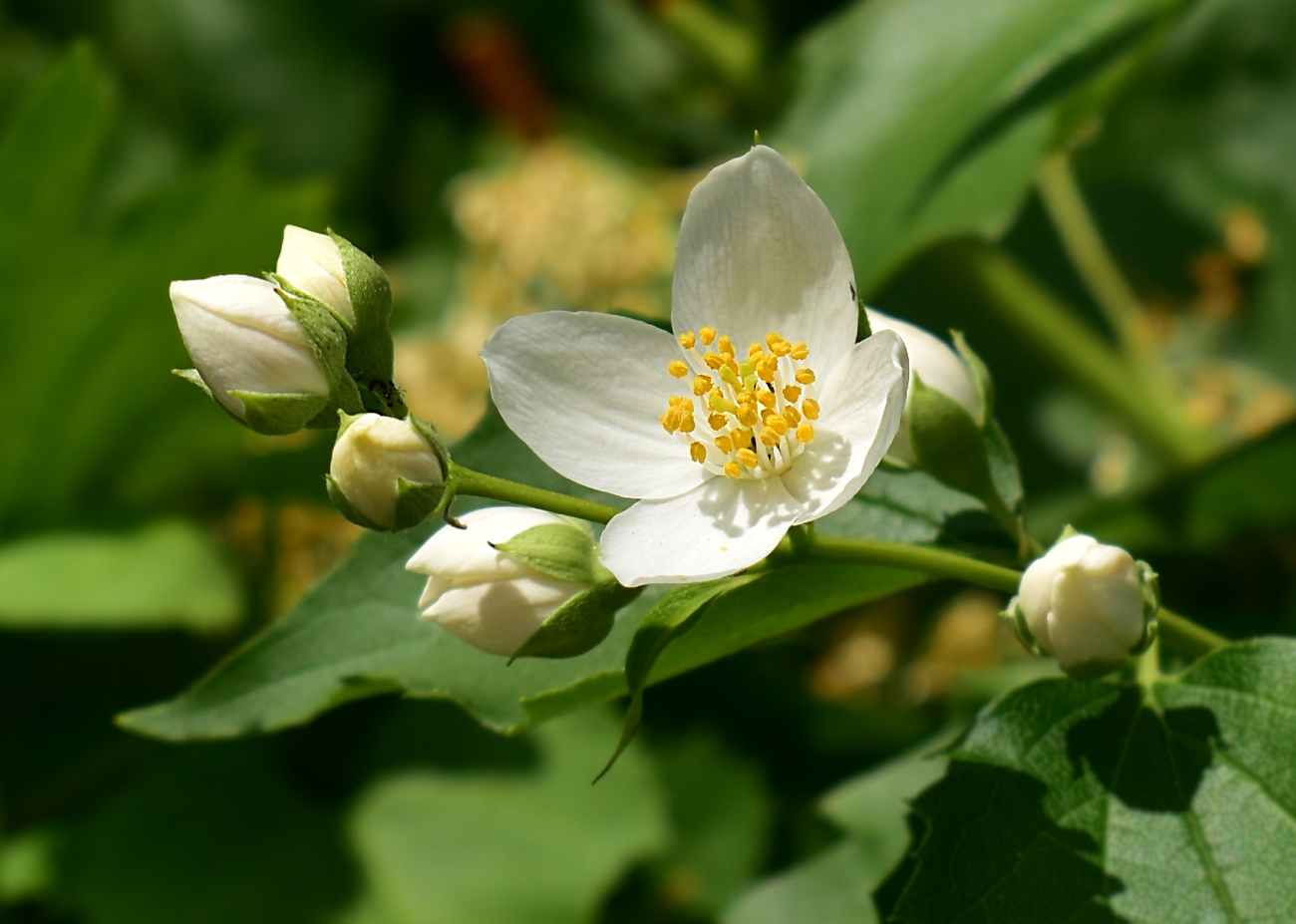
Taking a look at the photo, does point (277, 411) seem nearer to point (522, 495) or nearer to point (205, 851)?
point (522, 495)

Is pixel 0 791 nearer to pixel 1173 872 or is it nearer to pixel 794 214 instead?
pixel 794 214

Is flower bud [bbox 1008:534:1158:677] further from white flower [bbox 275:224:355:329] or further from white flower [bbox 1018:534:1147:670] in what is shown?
white flower [bbox 275:224:355:329]

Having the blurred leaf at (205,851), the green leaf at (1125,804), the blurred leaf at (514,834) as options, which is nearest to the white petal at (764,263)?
the green leaf at (1125,804)

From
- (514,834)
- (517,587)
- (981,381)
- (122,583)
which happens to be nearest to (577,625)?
(517,587)

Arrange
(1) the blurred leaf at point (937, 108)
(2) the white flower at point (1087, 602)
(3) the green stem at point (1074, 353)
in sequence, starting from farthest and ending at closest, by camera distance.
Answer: (3) the green stem at point (1074, 353), (1) the blurred leaf at point (937, 108), (2) the white flower at point (1087, 602)

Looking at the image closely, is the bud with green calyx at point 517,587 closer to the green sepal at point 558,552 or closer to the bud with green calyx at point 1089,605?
the green sepal at point 558,552

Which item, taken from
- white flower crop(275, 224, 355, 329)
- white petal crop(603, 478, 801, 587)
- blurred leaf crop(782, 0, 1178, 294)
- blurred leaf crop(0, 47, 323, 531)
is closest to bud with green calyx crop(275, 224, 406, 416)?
white flower crop(275, 224, 355, 329)

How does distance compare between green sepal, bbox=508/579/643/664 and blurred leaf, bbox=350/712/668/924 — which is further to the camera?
blurred leaf, bbox=350/712/668/924
